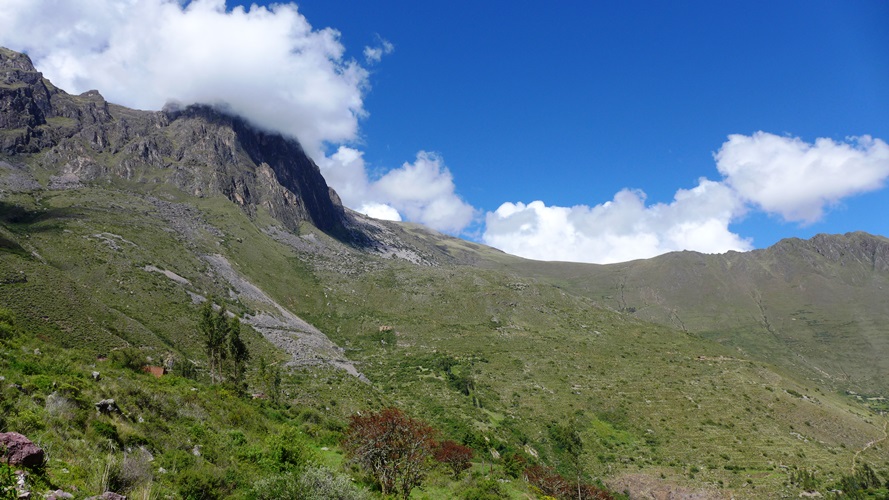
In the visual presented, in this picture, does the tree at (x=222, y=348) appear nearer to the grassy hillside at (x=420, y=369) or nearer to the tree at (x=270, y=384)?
the tree at (x=270, y=384)

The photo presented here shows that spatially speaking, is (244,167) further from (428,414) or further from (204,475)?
(204,475)

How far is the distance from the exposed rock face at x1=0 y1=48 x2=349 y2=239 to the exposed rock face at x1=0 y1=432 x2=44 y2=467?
13881cm

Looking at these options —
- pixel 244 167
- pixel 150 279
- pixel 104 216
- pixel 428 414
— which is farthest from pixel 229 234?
pixel 428 414

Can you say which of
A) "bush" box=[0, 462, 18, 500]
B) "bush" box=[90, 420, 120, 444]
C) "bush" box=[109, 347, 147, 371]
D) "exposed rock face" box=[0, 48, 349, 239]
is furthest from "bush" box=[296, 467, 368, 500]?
"exposed rock face" box=[0, 48, 349, 239]

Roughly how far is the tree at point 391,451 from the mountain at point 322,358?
137cm

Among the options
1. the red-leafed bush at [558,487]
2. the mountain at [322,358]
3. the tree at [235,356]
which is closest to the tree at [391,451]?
the mountain at [322,358]

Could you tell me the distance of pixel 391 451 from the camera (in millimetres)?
24422

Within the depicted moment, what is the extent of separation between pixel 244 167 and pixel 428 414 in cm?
14867

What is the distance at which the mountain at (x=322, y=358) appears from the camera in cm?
2239

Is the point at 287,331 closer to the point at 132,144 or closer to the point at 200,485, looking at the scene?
the point at 200,485

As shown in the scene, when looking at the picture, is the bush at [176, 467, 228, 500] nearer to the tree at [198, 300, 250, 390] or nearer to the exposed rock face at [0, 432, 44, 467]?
the exposed rock face at [0, 432, 44, 467]

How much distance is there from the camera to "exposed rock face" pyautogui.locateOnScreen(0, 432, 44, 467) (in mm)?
9352

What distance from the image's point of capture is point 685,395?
68438 mm

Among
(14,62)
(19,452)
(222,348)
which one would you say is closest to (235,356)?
(222,348)
